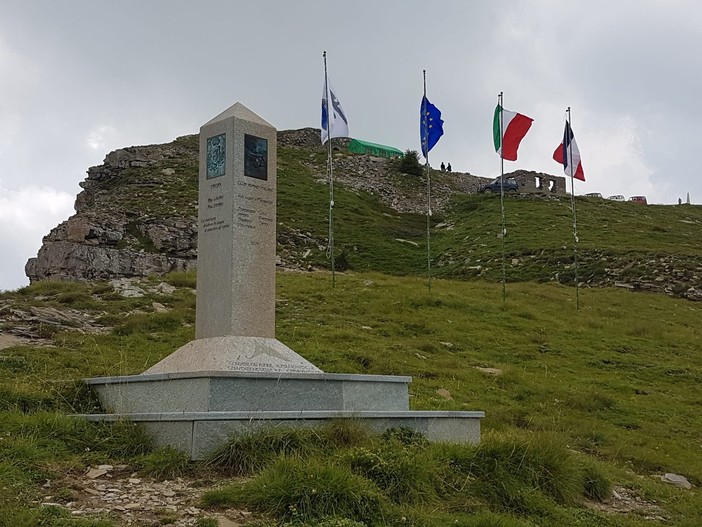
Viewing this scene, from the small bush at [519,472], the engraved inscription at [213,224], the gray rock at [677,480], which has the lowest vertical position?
the gray rock at [677,480]

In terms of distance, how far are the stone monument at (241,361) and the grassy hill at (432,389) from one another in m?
0.42

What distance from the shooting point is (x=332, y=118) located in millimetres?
27375

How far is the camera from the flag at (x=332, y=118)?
27.3 meters

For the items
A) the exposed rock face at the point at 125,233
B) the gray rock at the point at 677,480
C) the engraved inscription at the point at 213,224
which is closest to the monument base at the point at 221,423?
the engraved inscription at the point at 213,224

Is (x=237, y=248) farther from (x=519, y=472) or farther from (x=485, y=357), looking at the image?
(x=485, y=357)

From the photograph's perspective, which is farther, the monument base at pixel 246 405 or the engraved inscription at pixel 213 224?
the engraved inscription at pixel 213 224

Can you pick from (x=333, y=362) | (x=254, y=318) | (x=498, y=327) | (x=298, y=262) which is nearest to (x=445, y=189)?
(x=298, y=262)

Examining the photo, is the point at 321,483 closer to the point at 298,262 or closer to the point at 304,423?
the point at 304,423

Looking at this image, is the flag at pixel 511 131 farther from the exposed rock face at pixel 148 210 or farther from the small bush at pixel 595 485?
the small bush at pixel 595 485

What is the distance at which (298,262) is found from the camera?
34000 millimetres

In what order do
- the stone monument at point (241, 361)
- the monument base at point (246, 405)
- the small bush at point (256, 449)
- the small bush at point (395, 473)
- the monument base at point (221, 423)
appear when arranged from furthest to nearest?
1. the stone monument at point (241, 361)
2. the monument base at point (246, 405)
3. the monument base at point (221, 423)
4. the small bush at point (256, 449)
5. the small bush at point (395, 473)

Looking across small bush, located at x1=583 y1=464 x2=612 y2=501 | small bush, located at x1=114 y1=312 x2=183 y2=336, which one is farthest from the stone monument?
small bush, located at x1=114 y1=312 x2=183 y2=336

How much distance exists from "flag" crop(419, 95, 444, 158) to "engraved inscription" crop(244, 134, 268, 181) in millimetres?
17161

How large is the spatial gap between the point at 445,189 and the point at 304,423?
187 ft
